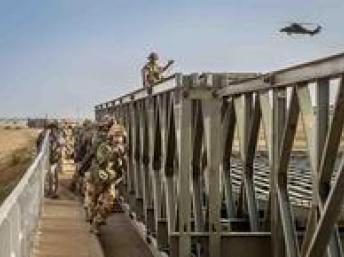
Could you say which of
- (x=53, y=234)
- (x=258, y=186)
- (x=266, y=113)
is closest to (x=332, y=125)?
(x=266, y=113)

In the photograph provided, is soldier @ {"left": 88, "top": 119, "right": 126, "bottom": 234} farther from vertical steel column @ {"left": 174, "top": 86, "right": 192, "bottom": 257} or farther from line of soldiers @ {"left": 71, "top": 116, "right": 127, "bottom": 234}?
vertical steel column @ {"left": 174, "top": 86, "right": 192, "bottom": 257}

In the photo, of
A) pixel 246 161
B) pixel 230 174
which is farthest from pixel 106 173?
pixel 246 161

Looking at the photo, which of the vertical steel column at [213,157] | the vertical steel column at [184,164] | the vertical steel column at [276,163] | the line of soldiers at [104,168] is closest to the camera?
the vertical steel column at [276,163]

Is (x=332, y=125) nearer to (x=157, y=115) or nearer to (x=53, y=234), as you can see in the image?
(x=157, y=115)

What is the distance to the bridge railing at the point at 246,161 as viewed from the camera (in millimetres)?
5711

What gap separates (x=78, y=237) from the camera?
1482 centimetres

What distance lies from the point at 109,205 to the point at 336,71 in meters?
9.49

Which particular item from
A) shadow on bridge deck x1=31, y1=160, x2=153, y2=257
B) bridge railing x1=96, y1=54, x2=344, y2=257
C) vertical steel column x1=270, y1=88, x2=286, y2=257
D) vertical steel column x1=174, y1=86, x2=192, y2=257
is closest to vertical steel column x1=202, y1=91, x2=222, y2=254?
bridge railing x1=96, y1=54, x2=344, y2=257

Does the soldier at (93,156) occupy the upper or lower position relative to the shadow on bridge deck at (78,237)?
upper

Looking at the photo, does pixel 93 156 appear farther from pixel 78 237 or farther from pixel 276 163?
pixel 276 163

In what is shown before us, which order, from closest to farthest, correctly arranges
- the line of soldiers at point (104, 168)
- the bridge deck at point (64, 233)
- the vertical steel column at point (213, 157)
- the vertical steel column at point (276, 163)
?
the vertical steel column at point (276, 163), the vertical steel column at point (213, 157), the bridge deck at point (64, 233), the line of soldiers at point (104, 168)

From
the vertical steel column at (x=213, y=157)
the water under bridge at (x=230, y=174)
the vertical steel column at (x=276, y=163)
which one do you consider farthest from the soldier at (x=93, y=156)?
the vertical steel column at (x=276, y=163)

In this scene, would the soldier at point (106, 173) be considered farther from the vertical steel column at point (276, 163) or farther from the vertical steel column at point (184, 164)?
the vertical steel column at point (276, 163)

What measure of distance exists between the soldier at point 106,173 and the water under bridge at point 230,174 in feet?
1.30
